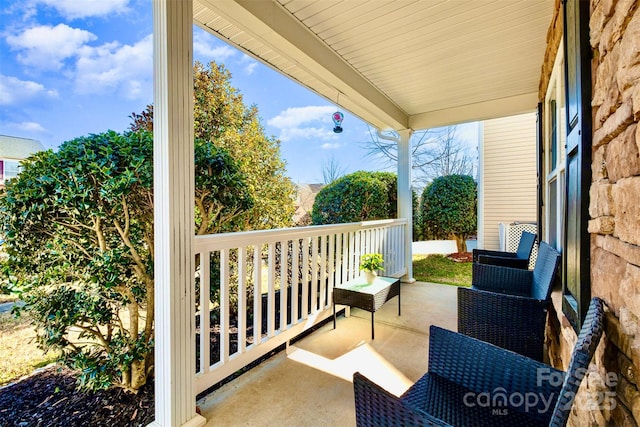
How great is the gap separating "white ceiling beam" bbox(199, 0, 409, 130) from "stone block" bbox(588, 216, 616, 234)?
2329 millimetres

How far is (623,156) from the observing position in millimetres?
875

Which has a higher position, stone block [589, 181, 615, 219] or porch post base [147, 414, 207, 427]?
stone block [589, 181, 615, 219]

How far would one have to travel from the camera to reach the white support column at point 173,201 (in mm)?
1586

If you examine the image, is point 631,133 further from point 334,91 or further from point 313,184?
point 313,184

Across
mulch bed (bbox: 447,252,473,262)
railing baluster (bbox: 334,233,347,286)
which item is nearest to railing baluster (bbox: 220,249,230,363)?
railing baluster (bbox: 334,233,347,286)

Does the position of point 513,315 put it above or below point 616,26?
below

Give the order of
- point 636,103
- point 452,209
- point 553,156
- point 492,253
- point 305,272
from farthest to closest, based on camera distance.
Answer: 1. point 452,209
2. point 492,253
3. point 305,272
4. point 553,156
5. point 636,103

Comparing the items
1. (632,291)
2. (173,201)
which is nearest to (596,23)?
(632,291)

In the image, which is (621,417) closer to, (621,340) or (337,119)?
(621,340)

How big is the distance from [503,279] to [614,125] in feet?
7.58

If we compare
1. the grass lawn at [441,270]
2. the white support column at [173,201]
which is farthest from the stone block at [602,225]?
the grass lawn at [441,270]

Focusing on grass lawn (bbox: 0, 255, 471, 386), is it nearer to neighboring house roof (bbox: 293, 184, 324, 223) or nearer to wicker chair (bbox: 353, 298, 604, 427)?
wicker chair (bbox: 353, 298, 604, 427)

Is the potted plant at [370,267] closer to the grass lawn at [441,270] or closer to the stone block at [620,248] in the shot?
the stone block at [620,248]

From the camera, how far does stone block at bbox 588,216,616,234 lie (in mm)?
967
